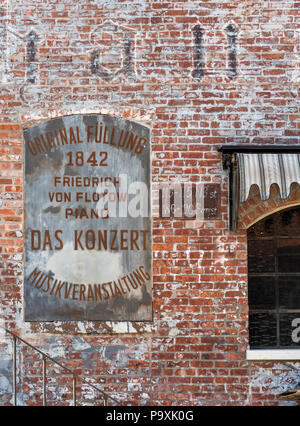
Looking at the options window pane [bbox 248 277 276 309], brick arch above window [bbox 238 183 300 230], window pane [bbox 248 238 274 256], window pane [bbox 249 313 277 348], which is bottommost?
window pane [bbox 249 313 277 348]

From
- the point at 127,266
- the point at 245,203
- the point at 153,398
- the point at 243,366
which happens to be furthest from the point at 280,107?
the point at 153,398

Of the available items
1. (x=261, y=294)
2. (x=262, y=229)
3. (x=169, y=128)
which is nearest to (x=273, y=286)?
(x=261, y=294)

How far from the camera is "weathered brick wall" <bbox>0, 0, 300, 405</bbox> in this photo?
5.91 meters

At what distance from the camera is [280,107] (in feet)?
20.0

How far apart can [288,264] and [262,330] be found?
2.29 ft

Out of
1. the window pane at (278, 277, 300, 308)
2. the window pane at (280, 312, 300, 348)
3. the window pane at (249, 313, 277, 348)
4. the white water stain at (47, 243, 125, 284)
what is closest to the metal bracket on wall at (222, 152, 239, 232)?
the window pane at (278, 277, 300, 308)

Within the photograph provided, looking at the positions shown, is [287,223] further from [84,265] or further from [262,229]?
[84,265]

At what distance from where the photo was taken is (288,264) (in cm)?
611

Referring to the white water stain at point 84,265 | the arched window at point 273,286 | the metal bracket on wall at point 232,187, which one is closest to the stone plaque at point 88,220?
the white water stain at point 84,265

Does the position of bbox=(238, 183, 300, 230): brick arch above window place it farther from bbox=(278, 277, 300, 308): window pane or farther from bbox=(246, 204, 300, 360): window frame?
bbox=(278, 277, 300, 308): window pane

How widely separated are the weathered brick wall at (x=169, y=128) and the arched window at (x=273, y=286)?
7.0 inches

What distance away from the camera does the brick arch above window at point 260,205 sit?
19.6ft

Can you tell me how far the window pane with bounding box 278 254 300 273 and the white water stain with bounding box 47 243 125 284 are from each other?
61.7 inches

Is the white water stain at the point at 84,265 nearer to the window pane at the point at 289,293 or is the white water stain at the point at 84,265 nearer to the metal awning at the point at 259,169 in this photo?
the metal awning at the point at 259,169
